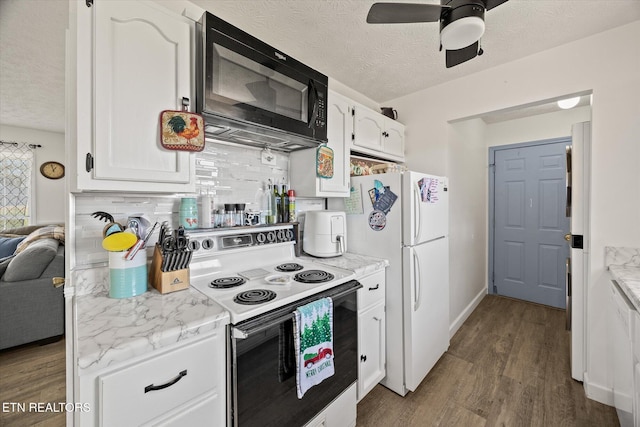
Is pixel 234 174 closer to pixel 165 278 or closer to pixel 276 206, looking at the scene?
pixel 276 206

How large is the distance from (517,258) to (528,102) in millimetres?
2377

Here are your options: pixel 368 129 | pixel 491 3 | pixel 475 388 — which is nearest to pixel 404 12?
pixel 491 3

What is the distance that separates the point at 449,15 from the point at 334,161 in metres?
1.03

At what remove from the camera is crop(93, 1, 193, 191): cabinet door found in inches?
39.9

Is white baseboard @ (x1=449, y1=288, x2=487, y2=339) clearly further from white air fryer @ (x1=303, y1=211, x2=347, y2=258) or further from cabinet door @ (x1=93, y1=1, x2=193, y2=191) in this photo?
cabinet door @ (x1=93, y1=1, x2=193, y2=191)

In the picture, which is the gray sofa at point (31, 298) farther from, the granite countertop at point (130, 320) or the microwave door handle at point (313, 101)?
the microwave door handle at point (313, 101)

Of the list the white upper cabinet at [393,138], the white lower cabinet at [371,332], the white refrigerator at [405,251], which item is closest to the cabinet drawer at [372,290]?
the white lower cabinet at [371,332]

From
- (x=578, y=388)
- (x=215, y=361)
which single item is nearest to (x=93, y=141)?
(x=215, y=361)

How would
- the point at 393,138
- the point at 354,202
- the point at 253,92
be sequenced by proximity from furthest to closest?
the point at 393,138 < the point at 354,202 < the point at 253,92

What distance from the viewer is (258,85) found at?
4.61 ft

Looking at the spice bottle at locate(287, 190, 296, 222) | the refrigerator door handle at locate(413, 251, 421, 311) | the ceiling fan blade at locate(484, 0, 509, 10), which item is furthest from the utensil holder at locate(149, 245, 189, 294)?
the ceiling fan blade at locate(484, 0, 509, 10)

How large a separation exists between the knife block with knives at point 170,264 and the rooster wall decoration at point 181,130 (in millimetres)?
393

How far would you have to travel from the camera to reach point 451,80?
2.45m

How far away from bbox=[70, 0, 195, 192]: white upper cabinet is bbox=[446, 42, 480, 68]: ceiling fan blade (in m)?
1.37
